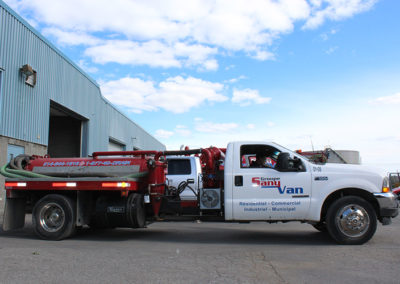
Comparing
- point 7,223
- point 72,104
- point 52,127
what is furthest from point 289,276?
point 52,127

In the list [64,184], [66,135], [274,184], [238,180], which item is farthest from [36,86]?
[274,184]

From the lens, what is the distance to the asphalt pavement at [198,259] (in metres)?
4.98

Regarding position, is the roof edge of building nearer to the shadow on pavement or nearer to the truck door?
the shadow on pavement

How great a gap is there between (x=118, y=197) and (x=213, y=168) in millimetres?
2191

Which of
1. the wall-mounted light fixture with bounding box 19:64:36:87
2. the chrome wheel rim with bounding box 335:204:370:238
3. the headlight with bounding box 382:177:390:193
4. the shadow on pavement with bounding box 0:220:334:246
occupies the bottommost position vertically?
the shadow on pavement with bounding box 0:220:334:246

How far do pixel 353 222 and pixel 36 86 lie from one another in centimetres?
1449

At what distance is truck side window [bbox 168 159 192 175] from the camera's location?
35.4 feet

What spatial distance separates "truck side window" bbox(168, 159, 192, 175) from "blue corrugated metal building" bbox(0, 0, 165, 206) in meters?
7.53

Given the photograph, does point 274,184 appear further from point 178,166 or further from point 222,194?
point 178,166

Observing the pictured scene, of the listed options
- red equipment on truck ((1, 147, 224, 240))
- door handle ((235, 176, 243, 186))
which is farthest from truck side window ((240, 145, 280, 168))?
red equipment on truck ((1, 147, 224, 240))

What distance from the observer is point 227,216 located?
7.64 m

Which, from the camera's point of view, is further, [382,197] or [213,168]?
[213,168]

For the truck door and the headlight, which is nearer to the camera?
the headlight

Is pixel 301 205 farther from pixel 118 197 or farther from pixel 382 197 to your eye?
pixel 118 197
